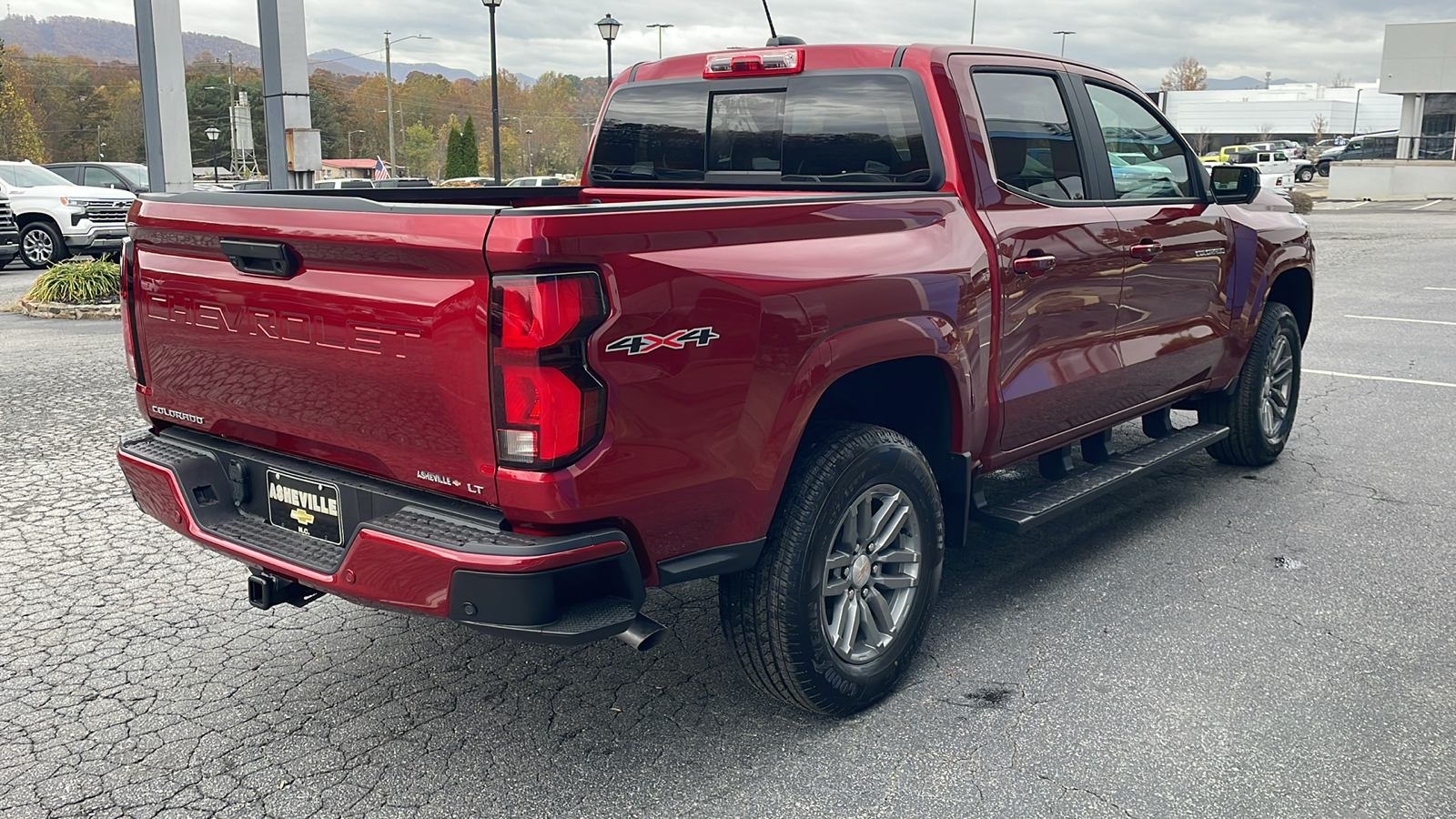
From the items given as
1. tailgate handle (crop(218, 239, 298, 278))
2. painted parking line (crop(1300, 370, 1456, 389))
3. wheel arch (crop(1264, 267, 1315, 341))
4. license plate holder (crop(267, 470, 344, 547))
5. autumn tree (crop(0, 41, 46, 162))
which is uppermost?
autumn tree (crop(0, 41, 46, 162))

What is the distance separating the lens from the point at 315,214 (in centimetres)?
286

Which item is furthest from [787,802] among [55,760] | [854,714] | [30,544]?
[30,544]

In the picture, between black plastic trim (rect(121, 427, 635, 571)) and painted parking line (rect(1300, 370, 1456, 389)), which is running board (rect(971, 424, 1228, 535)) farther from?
painted parking line (rect(1300, 370, 1456, 389))

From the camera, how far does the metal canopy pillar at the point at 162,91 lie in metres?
13.9

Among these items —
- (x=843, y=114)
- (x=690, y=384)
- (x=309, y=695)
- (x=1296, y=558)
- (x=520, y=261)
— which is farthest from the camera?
(x=1296, y=558)

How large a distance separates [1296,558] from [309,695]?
388 centimetres

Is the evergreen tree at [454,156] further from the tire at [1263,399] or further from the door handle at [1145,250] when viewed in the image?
the door handle at [1145,250]

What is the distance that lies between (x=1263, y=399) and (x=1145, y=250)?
1860 millimetres

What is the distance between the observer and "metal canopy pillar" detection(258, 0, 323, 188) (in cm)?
1359

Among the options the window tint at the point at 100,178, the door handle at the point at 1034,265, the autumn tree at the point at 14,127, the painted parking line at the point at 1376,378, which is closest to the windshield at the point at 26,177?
the window tint at the point at 100,178

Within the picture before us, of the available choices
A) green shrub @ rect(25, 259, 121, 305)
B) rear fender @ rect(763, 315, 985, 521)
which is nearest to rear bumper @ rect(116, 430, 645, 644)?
rear fender @ rect(763, 315, 985, 521)

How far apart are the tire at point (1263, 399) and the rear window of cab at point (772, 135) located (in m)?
2.72

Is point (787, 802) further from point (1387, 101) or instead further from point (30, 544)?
point (1387, 101)

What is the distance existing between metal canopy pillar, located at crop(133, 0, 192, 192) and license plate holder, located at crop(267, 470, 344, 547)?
40.4ft
